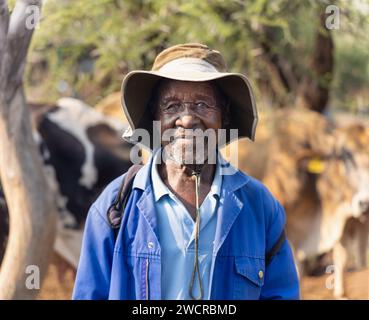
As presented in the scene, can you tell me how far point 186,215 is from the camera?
267cm

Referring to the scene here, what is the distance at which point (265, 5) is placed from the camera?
7.12 metres

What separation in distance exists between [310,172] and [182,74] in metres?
5.23

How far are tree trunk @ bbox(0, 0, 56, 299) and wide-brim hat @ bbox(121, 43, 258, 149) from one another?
1137 millimetres

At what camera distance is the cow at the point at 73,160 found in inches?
249

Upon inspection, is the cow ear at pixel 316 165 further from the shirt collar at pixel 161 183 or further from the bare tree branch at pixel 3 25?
the shirt collar at pixel 161 183

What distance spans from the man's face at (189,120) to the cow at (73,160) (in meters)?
3.52

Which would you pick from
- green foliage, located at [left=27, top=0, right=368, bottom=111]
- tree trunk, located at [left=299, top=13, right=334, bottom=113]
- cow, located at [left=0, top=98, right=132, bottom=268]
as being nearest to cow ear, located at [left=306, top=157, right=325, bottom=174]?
green foliage, located at [left=27, top=0, right=368, bottom=111]

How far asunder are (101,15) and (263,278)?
598 centimetres

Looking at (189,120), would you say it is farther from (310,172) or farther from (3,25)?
(310,172)

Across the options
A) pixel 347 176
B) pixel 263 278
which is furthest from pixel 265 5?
pixel 263 278

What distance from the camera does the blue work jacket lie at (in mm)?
2568

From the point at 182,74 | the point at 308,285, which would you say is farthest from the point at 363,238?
the point at 182,74

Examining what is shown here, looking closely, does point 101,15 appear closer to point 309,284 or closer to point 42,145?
point 42,145
